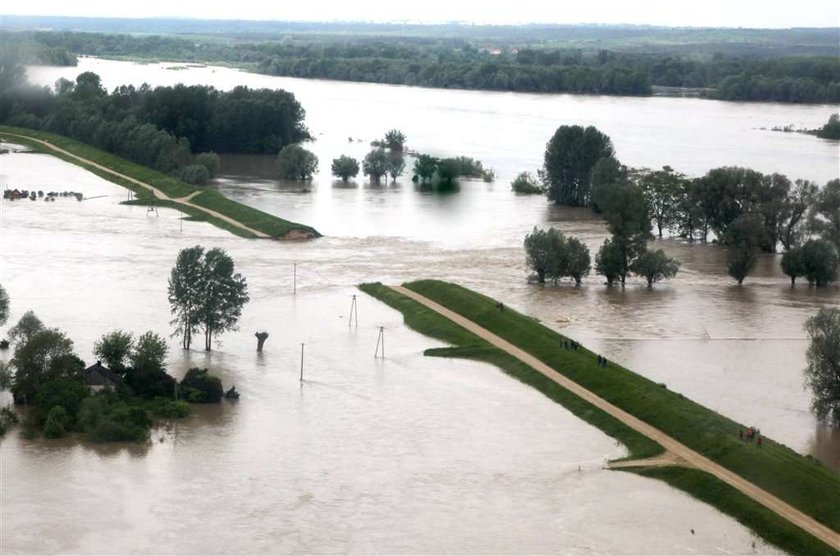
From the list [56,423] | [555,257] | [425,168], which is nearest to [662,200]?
[555,257]

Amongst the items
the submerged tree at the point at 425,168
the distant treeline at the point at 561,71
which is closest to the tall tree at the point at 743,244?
the submerged tree at the point at 425,168

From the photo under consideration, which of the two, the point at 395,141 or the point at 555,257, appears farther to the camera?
the point at 395,141

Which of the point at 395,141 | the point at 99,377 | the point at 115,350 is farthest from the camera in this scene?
the point at 395,141

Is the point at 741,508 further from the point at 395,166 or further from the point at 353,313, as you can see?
the point at 395,166

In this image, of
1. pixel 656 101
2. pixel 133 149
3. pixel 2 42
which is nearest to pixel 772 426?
pixel 133 149

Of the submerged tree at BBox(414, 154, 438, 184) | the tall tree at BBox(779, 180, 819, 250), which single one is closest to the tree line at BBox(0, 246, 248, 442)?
the tall tree at BBox(779, 180, 819, 250)

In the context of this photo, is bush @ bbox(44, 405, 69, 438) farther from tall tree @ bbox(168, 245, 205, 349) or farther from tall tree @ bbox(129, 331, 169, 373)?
tall tree @ bbox(168, 245, 205, 349)
